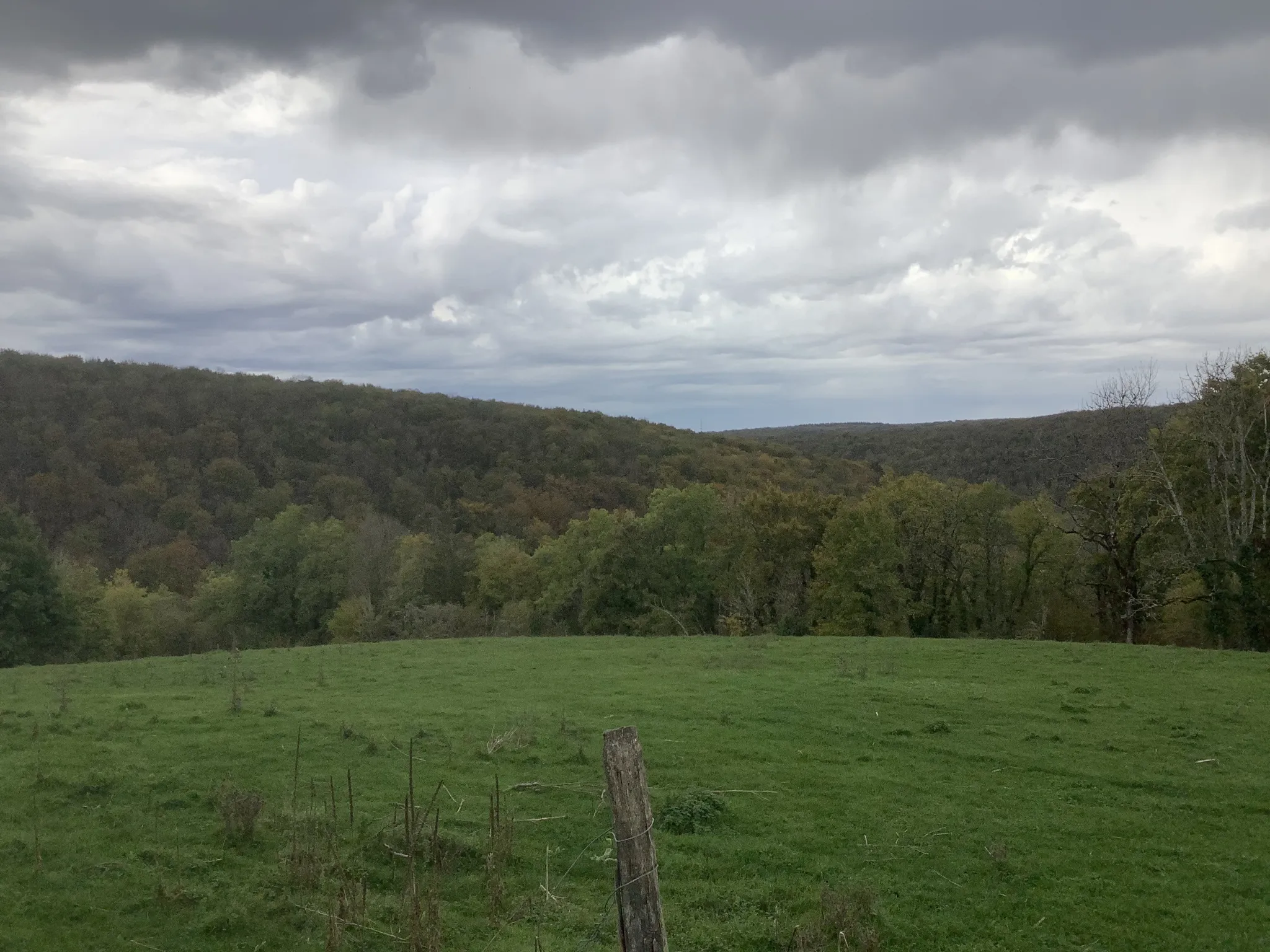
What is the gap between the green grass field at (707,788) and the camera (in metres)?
7.64

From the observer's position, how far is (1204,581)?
2448 cm

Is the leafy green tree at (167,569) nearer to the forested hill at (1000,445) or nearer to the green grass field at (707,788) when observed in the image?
the green grass field at (707,788)

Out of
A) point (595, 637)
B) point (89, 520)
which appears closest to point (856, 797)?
point (595, 637)

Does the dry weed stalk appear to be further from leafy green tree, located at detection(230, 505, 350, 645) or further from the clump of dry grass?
leafy green tree, located at detection(230, 505, 350, 645)

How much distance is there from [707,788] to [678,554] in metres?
30.2

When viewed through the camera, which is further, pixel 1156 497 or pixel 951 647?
pixel 1156 497

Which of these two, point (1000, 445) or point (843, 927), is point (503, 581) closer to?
point (843, 927)

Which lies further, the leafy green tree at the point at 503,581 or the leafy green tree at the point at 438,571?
the leafy green tree at the point at 438,571

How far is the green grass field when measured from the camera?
7.64 m

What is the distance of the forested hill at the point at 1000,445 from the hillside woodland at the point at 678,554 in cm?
44

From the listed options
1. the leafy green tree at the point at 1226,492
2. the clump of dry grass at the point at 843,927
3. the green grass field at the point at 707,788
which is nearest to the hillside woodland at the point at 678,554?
the leafy green tree at the point at 1226,492

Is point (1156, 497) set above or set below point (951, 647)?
above

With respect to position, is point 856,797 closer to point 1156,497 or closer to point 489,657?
point 489,657

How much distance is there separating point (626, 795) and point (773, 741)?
28.1 ft
